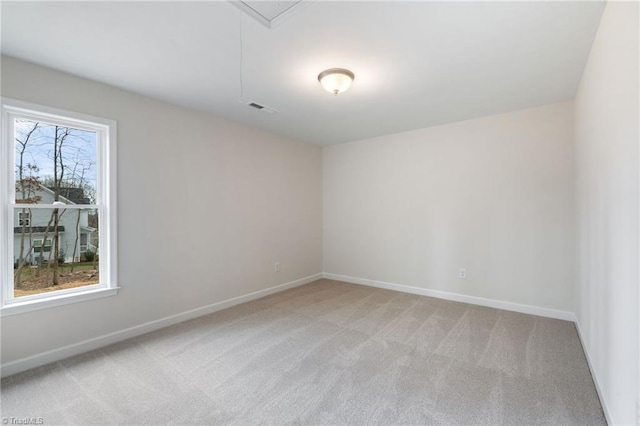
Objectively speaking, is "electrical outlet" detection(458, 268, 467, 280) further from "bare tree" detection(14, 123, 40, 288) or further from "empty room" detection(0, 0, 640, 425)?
"bare tree" detection(14, 123, 40, 288)

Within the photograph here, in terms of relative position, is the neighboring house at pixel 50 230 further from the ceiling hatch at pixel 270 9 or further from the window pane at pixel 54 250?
the ceiling hatch at pixel 270 9

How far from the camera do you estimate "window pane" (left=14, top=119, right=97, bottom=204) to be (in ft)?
7.97

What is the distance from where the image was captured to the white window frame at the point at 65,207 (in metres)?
2.29

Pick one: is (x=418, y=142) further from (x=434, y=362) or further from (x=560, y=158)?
(x=434, y=362)

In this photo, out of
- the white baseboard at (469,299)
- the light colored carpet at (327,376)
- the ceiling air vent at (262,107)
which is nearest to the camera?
the light colored carpet at (327,376)

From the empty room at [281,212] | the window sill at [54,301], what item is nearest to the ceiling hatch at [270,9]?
the empty room at [281,212]

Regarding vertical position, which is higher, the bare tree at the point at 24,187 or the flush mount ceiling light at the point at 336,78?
Answer: the flush mount ceiling light at the point at 336,78

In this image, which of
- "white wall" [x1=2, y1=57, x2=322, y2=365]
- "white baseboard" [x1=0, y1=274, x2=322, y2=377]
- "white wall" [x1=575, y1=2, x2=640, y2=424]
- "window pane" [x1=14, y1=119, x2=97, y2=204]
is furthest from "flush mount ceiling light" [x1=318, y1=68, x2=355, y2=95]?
"white baseboard" [x1=0, y1=274, x2=322, y2=377]

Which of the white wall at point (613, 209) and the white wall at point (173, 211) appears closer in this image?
the white wall at point (613, 209)

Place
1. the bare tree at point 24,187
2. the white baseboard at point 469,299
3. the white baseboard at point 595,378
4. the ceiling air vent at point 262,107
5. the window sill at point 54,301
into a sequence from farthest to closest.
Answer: the white baseboard at point 469,299
the ceiling air vent at point 262,107
the bare tree at point 24,187
the window sill at point 54,301
the white baseboard at point 595,378

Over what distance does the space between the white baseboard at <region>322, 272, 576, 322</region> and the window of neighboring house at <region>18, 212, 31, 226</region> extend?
4.24 metres

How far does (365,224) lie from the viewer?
499 centimetres

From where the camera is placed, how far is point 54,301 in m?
2.48

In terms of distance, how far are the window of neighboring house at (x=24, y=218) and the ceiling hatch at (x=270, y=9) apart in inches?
100
